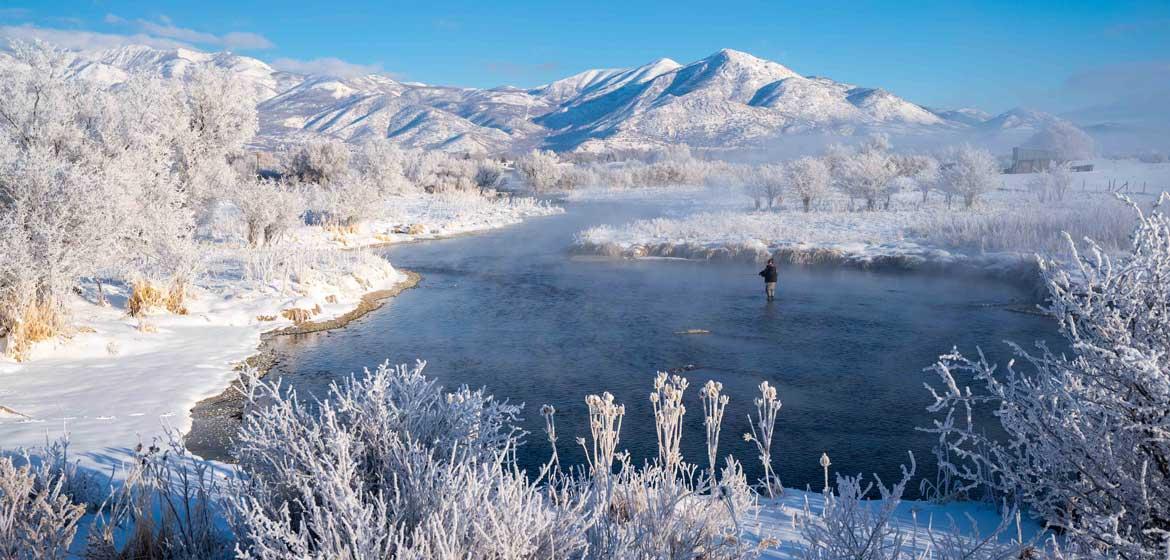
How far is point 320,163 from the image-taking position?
160ft

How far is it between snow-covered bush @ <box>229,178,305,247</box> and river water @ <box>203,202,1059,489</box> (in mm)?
5249

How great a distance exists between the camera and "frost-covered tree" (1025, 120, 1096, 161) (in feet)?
212

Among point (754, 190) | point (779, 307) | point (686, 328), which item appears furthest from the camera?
point (754, 190)

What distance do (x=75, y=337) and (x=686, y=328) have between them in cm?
1019

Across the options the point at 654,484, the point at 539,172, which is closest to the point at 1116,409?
the point at 654,484

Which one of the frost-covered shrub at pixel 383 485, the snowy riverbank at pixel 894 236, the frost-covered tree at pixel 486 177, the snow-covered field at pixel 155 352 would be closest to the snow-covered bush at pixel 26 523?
the snow-covered field at pixel 155 352

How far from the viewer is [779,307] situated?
1647 centimetres

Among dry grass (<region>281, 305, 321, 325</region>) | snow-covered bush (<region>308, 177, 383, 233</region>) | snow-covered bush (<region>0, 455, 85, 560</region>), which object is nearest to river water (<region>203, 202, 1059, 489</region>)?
dry grass (<region>281, 305, 321, 325</region>)

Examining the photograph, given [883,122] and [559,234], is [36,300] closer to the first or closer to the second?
[559,234]

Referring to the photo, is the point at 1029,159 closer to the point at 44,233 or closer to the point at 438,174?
the point at 438,174

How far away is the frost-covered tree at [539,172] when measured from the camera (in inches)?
2763

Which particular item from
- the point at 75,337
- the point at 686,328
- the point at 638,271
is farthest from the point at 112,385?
the point at 638,271

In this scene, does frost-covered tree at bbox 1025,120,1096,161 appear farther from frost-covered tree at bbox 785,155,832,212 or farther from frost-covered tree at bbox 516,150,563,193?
frost-covered tree at bbox 516,150,563,193

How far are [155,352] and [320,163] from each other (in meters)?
40.0
